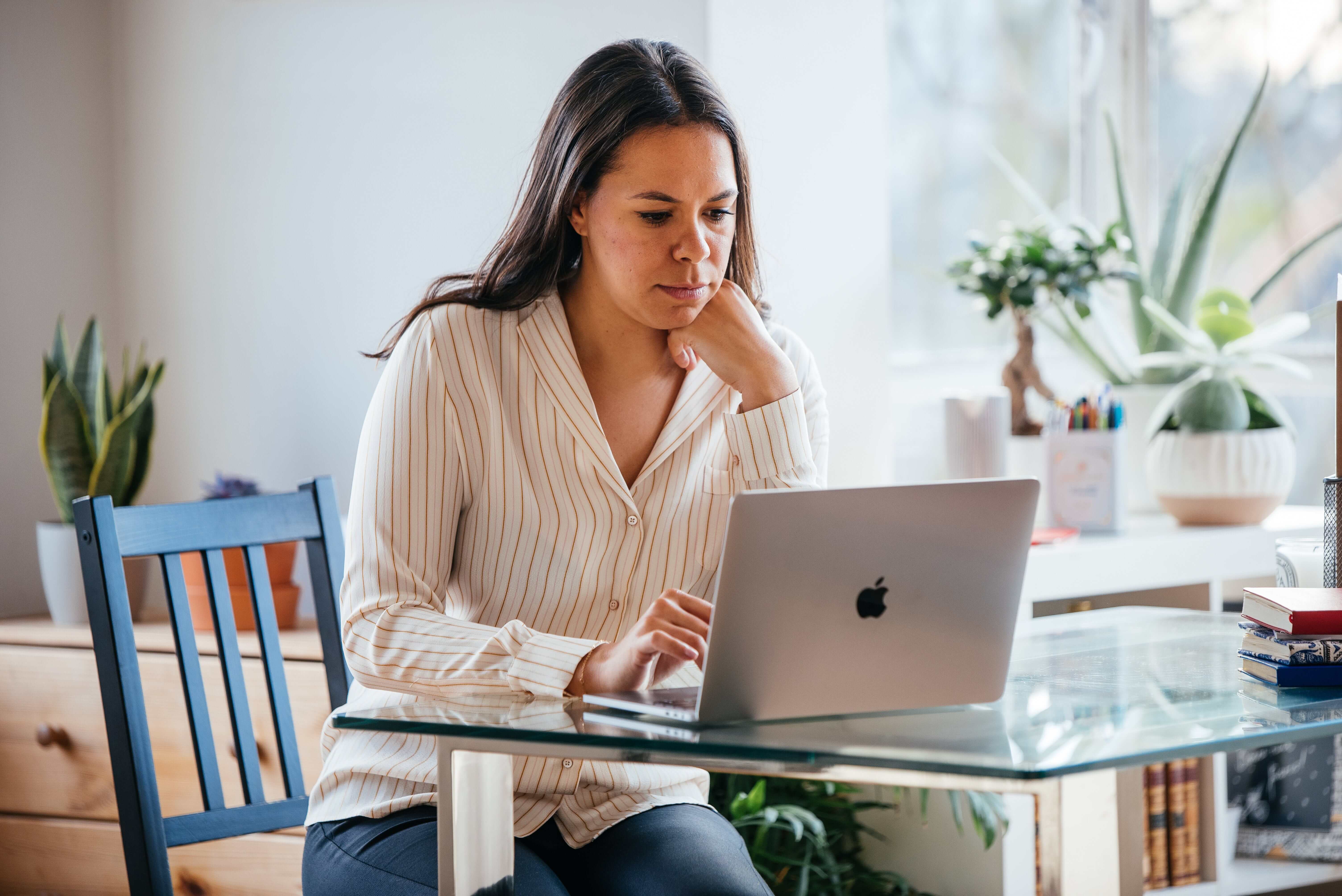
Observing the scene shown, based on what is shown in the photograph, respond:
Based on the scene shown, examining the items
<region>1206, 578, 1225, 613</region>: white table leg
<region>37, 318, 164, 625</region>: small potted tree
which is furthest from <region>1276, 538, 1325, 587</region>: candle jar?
<region>37, 318, 164, 625</region>: small potted tree

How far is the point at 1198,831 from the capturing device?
7.55 ft

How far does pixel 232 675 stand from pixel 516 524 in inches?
17.6

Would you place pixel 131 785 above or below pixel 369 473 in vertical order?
below

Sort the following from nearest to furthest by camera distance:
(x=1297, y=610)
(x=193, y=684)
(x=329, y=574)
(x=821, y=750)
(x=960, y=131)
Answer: (x=821, y=750), (x=1297, y=610), (x=193, y=684), (x=329, y=574), (x=960, y=131)

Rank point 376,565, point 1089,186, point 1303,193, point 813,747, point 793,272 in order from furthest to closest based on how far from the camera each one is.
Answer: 1. point 1089,186
2. point 1303,193
3. point 793,272
4. point 376,565
5. point 813,747

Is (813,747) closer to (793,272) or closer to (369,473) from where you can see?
(369,473)

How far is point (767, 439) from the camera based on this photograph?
4.98ft

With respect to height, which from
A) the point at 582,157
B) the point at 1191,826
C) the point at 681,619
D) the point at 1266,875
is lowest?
the point at 1266,875

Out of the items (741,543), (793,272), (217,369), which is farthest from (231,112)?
(741,543)

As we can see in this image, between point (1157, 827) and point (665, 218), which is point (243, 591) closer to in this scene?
point (665, 218)

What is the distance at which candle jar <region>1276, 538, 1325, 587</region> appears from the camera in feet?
4.63

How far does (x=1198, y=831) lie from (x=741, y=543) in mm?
1732

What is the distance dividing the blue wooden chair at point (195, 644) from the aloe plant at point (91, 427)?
2.64ft

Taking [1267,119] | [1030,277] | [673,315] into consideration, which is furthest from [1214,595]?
[673,315]
